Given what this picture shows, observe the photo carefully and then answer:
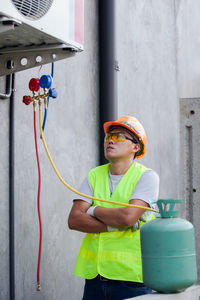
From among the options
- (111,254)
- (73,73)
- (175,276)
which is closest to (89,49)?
(73,73)

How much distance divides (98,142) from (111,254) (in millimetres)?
1767

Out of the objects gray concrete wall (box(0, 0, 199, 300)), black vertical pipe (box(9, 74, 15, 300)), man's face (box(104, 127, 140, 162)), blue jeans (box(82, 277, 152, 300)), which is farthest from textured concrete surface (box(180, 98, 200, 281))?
blue jeans (box(82, 277, 152, 300))

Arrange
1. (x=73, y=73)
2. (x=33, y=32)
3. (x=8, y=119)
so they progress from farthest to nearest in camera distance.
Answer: (x=73, y=73), (x=8, y=119), (x=33, y=32)

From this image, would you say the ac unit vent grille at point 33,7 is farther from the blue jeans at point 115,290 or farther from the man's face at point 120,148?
the blue jeans at point 115,290

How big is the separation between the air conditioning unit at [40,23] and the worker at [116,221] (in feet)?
2.40

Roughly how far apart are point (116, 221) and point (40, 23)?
132 cm

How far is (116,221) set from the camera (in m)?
3.39

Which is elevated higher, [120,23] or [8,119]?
[120,23]

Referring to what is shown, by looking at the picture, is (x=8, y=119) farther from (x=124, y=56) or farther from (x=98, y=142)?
(x=124, y=56)

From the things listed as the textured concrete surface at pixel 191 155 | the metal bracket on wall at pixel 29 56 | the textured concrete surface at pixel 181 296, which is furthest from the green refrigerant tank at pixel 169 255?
the textured concrete surface at pixel 191 155

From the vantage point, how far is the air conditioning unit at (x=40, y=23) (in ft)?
9.59

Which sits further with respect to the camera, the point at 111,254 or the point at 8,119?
the point at 8,119

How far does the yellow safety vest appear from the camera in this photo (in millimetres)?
3412

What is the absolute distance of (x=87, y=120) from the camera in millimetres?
4957
